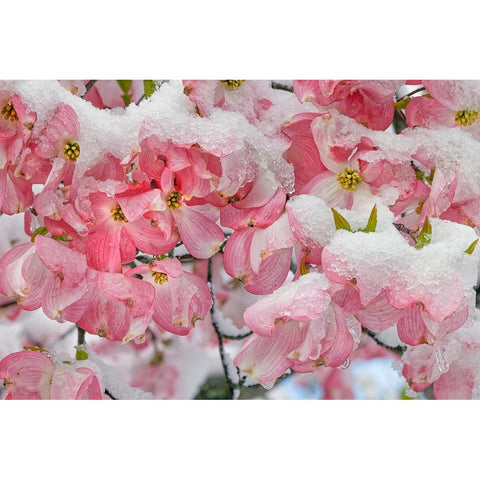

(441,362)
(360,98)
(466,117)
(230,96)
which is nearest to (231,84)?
(230,96)

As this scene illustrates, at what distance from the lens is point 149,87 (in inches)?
31.0

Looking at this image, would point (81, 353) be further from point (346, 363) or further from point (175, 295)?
point (346, 363)

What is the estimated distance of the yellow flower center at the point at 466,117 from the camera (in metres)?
0.77

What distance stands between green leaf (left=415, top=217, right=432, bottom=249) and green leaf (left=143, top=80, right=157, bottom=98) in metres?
0.28

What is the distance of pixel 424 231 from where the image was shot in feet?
2.35

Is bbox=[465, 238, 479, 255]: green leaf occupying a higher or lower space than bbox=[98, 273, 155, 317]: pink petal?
higher

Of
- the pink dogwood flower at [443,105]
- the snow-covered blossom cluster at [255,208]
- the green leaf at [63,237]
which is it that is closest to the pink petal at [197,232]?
the snow-covered blossom cluster at [255,208]

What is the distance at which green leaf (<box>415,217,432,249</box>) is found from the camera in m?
0.71

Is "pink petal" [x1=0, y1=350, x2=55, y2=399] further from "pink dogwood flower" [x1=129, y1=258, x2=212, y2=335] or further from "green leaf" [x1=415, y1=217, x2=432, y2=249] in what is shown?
"green leaf" [x1=415, y1=217, x2=432, y2=249]

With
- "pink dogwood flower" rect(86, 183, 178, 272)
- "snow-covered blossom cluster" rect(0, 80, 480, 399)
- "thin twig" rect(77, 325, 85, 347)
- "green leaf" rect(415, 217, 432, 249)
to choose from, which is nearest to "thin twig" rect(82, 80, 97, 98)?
"snow-covered blossom cluster" rect(0, 80, 480, 399)

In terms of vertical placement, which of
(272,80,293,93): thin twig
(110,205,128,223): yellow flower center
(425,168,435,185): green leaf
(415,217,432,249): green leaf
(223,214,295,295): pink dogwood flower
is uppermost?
(272,80,293,93): thin twig

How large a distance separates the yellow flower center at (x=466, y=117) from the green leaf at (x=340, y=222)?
159 millimetres

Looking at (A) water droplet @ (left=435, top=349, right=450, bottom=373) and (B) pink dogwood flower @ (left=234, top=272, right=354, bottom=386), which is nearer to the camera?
(B) pink dogwood flower @ (left=234, top=272, right=354, bottom=386)
